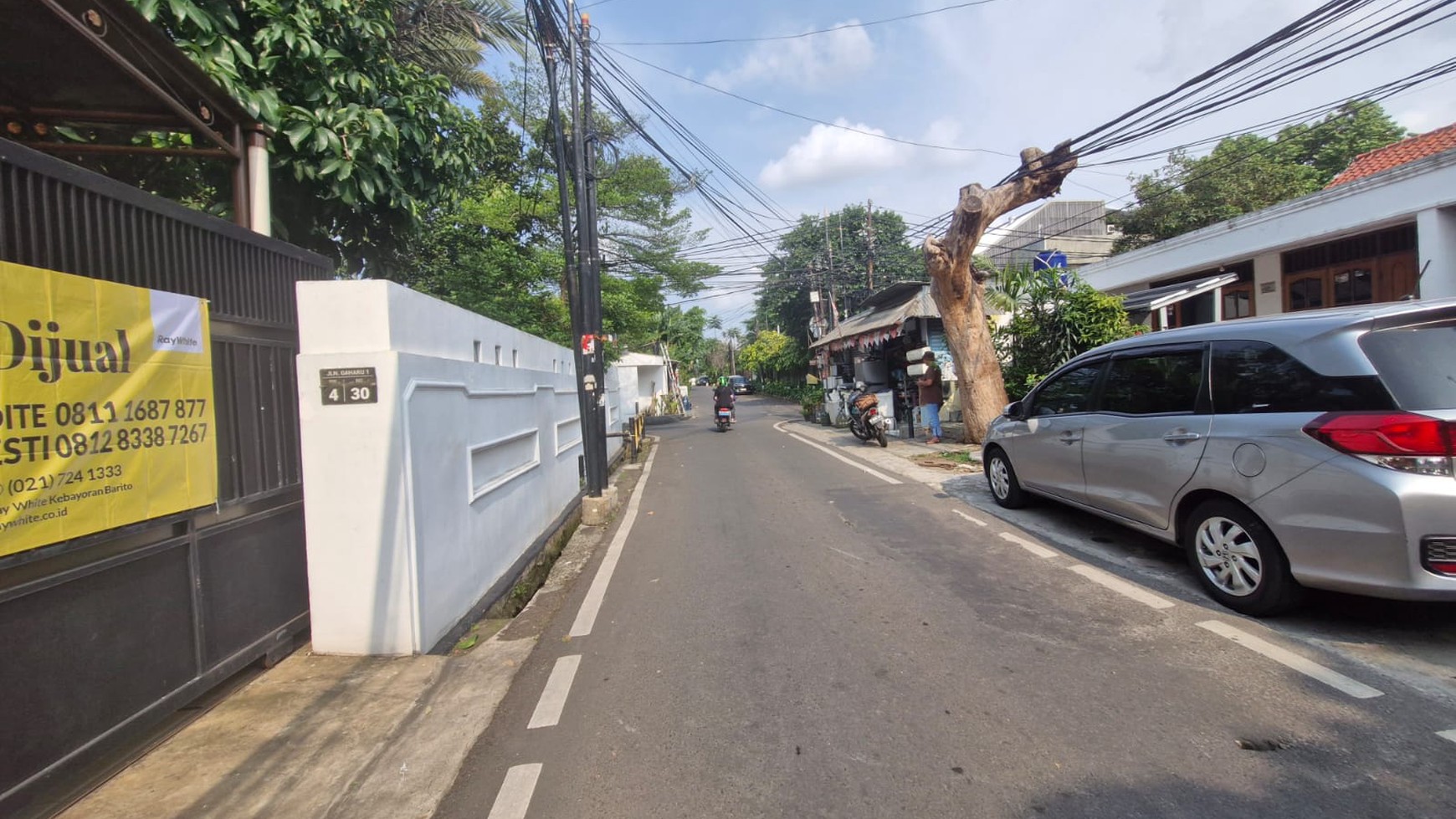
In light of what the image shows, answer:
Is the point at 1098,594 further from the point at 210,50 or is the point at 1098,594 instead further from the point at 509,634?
the point at 210,50

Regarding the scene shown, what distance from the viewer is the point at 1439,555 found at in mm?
3283

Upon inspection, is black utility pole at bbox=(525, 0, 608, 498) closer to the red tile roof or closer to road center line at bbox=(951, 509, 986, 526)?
road center line at bbox=(951, 509, 986, 526)

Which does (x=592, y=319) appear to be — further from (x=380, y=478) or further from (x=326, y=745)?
(x=326, y=745)

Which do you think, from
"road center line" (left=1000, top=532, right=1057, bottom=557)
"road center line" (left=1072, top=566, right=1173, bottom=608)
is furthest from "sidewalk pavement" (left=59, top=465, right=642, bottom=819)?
"road center line" (left=1000, top=532, right=1057, bottom=557)

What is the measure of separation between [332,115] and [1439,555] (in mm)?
7668

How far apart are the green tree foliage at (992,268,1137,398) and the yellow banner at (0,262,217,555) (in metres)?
10.2

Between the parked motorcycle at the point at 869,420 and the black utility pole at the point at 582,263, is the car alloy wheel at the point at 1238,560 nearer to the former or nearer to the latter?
the black utility pole at the point at 582,263

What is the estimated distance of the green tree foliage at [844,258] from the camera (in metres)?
31.6

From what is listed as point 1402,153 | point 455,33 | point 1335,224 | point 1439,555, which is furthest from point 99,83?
point 1402,153

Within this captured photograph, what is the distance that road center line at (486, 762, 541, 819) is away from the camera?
2635mm

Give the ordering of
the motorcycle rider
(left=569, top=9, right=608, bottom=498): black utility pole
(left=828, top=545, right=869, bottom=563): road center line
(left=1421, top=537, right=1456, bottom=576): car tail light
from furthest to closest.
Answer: the motorcycle rider → (left=569, top=9, right=608, bottom=498): black utility pole → (left=828, top=545, right=869, bottom=563): road center line → (left=1421, top=537, right=1456, bottom=576): car tail light

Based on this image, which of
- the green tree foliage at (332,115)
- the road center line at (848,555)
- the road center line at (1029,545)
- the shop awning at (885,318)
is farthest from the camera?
the shop awning at (885,318)

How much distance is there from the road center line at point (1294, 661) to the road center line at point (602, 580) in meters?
3.77

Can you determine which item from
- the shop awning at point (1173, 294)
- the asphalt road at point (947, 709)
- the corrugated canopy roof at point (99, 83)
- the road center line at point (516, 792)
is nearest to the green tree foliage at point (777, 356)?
the shop awning at point (1173, 294)
